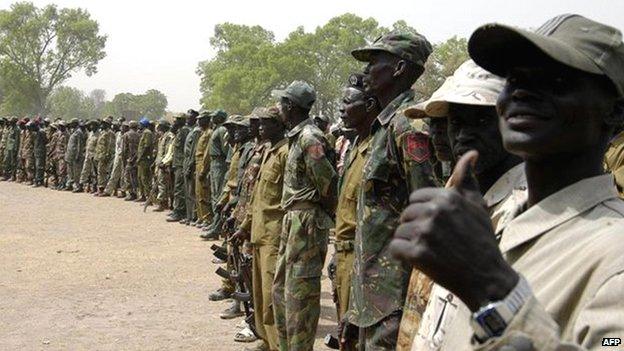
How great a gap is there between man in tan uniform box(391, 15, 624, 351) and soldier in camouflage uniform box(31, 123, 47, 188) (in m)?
19.8

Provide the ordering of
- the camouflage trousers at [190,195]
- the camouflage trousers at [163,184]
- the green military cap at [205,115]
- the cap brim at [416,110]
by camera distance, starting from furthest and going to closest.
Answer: the camouflage trousers at [163,184]
the camouflage trousers at [190,195]
the green military cap at [205,115]
the cap brim at [416,110]

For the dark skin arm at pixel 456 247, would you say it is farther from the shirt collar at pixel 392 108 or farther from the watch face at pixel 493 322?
the shirt collar at pixel 392 108

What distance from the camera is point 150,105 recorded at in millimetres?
99125

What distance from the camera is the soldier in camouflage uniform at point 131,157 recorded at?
1598cm

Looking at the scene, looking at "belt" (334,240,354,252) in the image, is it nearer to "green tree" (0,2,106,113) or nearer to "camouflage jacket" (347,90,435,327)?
"camouflage jacket" (347,90,435,327)

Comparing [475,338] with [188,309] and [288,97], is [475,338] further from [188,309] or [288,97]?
[188,309]

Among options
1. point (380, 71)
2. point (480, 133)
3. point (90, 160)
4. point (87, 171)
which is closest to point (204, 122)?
point (90, 160)

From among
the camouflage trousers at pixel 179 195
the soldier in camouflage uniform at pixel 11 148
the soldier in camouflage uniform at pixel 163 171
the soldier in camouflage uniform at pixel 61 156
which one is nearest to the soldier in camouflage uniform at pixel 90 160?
the soldier in camouflage uniform at pixel 61 156

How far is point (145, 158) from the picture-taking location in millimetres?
15508

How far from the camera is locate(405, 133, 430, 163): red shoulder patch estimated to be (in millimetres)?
2934

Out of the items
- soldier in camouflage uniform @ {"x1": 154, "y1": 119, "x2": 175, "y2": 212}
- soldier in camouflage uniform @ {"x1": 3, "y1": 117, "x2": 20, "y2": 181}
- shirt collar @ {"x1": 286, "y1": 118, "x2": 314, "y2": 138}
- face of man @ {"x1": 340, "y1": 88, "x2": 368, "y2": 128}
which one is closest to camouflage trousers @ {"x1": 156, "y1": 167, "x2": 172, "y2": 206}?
soldier in camouflage uniform @ {"x1": 154, "y1": 119, "x2": 175, "y2": 212}

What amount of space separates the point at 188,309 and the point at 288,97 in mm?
2791

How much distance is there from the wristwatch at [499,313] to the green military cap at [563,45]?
0.41m

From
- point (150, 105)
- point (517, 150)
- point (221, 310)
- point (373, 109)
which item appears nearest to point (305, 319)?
point (373, 109)
